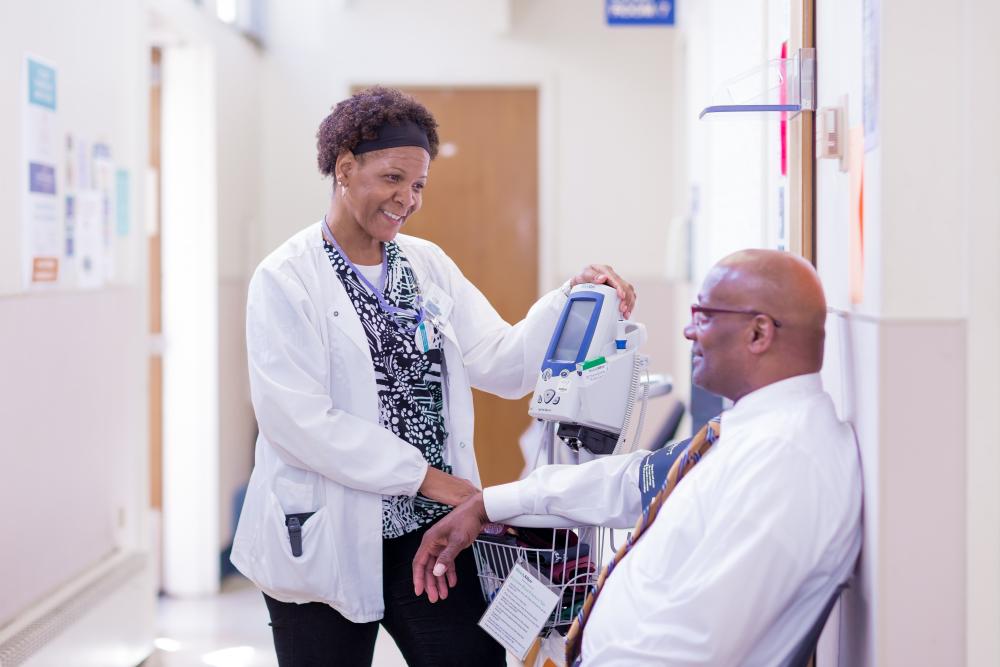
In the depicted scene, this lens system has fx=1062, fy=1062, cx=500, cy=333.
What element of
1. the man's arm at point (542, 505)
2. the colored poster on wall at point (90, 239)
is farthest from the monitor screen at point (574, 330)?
the colored poster on wall at point (90, 239)

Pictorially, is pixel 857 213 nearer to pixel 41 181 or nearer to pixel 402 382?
pixel 402 382

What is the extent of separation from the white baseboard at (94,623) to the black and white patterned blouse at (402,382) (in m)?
1.40

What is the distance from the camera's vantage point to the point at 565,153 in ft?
18.7

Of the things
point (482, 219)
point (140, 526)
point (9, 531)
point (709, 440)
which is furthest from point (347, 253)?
point (482, 219)

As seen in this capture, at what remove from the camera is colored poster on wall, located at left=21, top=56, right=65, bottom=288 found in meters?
2.97

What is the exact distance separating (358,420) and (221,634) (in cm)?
255

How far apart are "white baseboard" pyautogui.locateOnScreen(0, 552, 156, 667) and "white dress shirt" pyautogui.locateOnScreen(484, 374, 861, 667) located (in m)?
1.93

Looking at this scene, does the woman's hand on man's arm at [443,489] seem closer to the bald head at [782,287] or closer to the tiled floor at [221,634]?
the bald head at [782,287]

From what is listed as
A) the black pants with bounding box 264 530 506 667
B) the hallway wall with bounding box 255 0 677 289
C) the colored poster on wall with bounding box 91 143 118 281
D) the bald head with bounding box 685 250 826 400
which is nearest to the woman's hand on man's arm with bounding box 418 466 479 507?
the black pants with bounding box 264 530 506 667

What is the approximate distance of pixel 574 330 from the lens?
1.89 meters

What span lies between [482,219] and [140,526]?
2.68 meters

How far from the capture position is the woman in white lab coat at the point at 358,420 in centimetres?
185

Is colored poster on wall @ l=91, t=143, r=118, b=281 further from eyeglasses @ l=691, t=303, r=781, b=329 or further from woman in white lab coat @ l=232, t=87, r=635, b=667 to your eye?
eyeglasses @ l=691, t=303, r=781, b=329

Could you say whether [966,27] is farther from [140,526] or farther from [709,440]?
[140,526]
